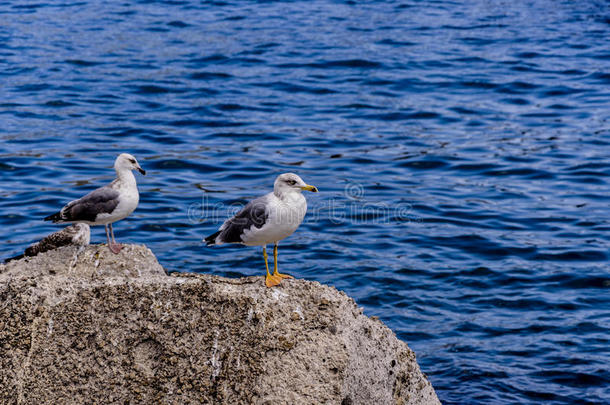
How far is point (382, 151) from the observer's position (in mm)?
15961

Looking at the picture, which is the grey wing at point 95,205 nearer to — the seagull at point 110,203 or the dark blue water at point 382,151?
the seagull at point 110,203

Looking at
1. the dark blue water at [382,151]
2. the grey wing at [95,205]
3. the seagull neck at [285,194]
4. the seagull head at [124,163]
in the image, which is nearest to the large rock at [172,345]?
the seagull neck at [285,194]

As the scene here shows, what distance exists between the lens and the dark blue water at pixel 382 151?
10336 millimetres

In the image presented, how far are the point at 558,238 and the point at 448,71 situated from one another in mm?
9502

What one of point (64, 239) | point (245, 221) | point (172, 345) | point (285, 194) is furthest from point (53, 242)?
point (172, 345)

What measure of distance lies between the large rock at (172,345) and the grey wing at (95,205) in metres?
2.15

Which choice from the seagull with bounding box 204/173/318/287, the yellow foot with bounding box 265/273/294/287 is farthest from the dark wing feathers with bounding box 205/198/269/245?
the yellow foot with bounding box 265/273/294/287

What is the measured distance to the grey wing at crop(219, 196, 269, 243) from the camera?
6.39m

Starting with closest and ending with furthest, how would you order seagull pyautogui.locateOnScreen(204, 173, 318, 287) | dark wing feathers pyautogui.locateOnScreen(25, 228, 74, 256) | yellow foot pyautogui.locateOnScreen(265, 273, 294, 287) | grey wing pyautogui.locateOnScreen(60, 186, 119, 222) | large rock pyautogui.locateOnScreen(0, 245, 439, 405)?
large rock pyautogui.locateOnScreen(0, 245, 439, 405) → yellow foot pyautogui.locateOnScreen(265, 273, 294, 287) → seagull pyautogui.locateOnScreen(204, 173, 318, 287) → grey wing pyautogui.locateOnScreen(60, 186, 119, 222) → dark wing feathers pyautogui.locateOnScreen(25, 228, 74, 256)

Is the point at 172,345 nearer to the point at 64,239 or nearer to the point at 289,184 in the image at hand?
the point at 289,184

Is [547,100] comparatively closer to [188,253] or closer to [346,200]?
[346,200]

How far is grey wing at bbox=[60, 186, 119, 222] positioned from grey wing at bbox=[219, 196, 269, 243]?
63.8 inches

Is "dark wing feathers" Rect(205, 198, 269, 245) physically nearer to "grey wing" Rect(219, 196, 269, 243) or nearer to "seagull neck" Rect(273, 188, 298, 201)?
"grey wing" Rect(219, 196, 269, 243)

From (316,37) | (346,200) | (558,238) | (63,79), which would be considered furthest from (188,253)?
(316,37)
